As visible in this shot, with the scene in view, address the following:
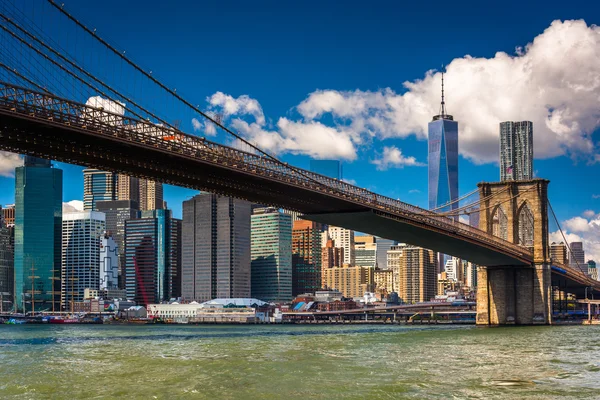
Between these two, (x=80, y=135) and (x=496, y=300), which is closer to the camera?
(x=80, y=135)

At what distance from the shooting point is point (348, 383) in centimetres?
2853

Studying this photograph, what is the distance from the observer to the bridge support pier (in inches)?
3194

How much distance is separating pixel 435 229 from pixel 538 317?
16139mm

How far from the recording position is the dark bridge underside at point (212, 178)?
44.8 m

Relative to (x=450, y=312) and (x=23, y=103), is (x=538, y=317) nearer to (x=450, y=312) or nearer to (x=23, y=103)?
(x=23, y=103)

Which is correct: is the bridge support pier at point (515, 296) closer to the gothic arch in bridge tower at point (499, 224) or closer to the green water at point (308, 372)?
the gothic arch in bridge tower at point (499, 224)

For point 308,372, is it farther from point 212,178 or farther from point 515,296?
point 515,296

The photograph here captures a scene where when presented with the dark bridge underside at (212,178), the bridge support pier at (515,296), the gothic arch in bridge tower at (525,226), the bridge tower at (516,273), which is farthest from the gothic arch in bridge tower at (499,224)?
the dark bridge underside at (212,178)

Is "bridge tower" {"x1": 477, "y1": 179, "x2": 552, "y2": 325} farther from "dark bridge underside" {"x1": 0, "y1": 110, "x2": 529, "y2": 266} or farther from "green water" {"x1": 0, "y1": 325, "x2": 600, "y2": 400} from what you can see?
"green water" {"x1": 0, "y1": 325, "x2": 600, "y2": 400}

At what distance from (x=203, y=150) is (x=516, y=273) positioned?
42.1 m

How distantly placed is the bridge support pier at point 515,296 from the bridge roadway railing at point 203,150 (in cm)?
240

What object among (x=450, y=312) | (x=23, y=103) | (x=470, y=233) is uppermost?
(x=23, y=103)

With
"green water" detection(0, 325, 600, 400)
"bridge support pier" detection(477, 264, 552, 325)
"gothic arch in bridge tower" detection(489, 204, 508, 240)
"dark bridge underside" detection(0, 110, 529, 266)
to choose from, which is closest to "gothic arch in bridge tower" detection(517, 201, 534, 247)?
"gothic arch in bridge tower" detection(489, 204, 508, 240)

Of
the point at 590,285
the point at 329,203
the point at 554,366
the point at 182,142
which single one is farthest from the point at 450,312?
the point at 554,366
